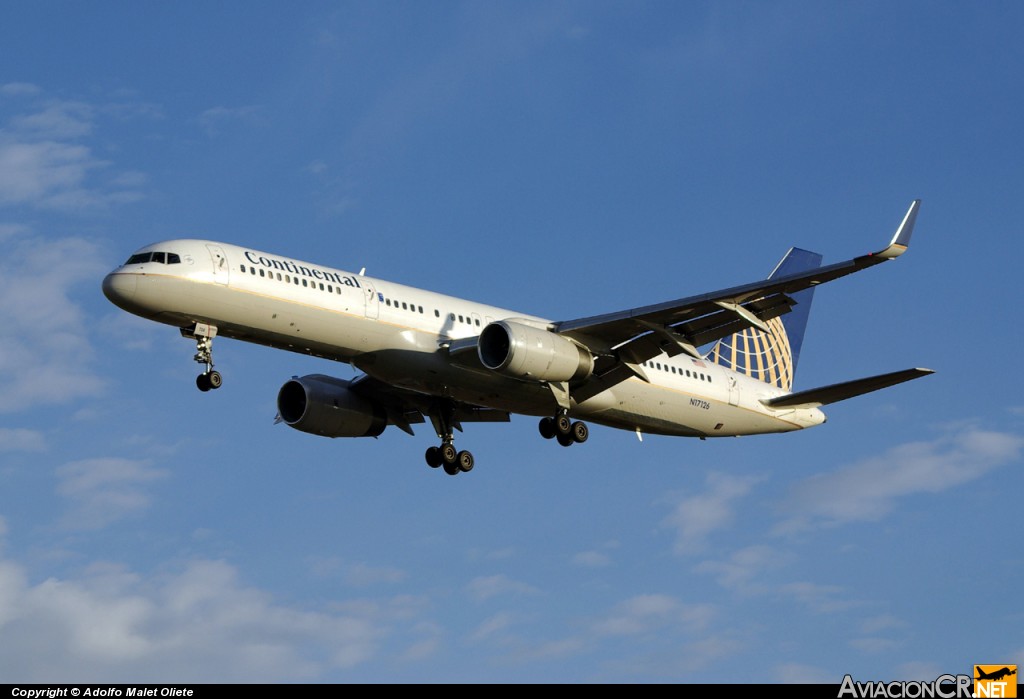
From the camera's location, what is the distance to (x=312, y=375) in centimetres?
4516

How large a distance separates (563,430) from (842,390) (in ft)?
28.1

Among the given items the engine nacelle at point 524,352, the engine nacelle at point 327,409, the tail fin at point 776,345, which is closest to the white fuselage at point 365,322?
the engine nacelle at point 524,352

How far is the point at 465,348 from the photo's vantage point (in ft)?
128

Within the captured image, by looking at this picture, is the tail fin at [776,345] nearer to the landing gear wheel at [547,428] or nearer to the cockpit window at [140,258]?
the landing gear wheel at [547,428]

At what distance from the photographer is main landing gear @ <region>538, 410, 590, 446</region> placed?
41.7m

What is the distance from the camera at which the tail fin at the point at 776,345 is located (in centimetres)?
4878

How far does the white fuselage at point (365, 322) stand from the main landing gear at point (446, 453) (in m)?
3.20

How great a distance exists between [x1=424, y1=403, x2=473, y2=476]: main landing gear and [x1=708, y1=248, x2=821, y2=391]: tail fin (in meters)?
9.39

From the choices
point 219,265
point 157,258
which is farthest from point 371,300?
point 157,258

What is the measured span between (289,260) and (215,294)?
271 centimetres

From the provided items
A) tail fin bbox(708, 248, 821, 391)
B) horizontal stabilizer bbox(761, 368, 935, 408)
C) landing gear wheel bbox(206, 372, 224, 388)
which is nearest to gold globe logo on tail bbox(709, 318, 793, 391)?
tail fin bbox(708, 248, 821, 391)

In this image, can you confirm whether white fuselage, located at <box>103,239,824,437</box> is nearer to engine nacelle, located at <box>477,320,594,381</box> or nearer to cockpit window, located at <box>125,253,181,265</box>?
cockpit window, located at <box>125,253,181,265</box>

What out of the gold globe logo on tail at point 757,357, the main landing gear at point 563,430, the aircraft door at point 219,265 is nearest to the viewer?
the aircraft door at point 219,265

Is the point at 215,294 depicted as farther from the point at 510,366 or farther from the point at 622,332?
the point at 622,332
